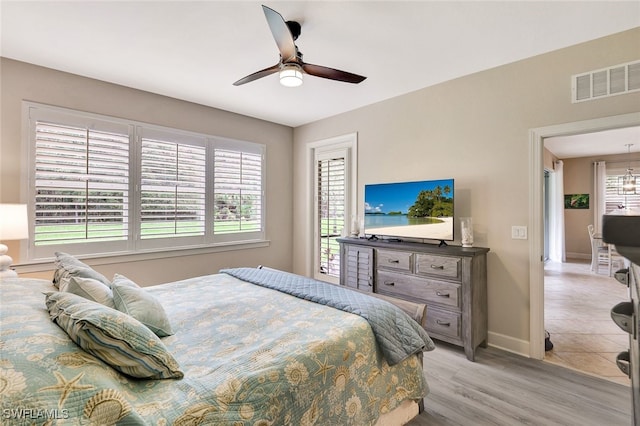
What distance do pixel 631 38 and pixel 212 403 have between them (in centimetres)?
371

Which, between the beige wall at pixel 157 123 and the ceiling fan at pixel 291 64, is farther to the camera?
the beige wall at pixel 157 123

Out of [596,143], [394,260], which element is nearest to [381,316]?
[394,260]

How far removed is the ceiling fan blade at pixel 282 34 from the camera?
1.74 meters

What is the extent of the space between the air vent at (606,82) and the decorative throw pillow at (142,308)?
3541mm

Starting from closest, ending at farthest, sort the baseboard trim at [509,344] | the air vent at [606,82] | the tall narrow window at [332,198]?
the air vent at [606,82]
the baseboard trim at [509,344]
the tall narrow window at [332,198]

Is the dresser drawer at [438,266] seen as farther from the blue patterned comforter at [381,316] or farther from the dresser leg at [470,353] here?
the blue patterned comforter at [381,316]

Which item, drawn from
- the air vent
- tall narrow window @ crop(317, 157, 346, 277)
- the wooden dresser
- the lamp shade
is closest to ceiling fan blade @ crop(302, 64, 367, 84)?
the wooden dresser

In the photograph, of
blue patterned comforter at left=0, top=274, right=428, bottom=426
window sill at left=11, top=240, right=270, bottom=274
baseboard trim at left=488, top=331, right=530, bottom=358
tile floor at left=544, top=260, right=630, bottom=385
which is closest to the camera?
blue patterned comforter at left=0, top=274, right=428, bottom=426

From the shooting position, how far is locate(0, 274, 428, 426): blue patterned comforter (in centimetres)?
83

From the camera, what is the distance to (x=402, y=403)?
1809mm

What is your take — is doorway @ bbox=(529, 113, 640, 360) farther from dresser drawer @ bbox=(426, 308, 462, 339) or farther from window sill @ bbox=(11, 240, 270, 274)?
window sill @ bbox=(11, 240, 270, 274)

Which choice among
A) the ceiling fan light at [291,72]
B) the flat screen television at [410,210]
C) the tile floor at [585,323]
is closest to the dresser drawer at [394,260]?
the flat screen television at [410,210]

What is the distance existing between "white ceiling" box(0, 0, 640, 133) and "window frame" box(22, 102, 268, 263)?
0.47 meters

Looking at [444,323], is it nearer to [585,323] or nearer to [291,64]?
[585,323]
